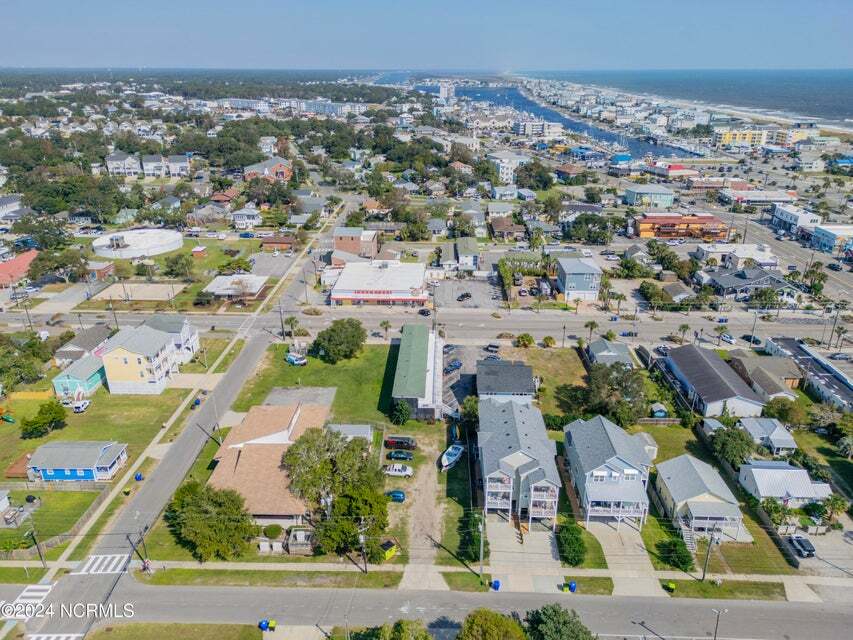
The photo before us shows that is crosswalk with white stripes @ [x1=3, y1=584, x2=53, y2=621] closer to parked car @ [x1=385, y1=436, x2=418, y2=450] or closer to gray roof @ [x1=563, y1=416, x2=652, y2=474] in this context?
parked car @ [x1=385, y1=436, x2=418, y2=450]

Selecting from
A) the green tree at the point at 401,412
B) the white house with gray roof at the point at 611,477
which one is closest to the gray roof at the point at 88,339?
the green tree at the point at 401,412

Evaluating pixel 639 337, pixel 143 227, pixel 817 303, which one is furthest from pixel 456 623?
pixel 143 227

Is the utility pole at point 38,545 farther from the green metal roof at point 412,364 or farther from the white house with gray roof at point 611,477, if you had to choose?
the white house with gray roof at point 611,477

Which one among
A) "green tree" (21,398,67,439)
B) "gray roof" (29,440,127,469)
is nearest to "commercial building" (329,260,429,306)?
"green tree" (21,398,67,439)

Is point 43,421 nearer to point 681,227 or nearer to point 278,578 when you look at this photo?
point 278,578

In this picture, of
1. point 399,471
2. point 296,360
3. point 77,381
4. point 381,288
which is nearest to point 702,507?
point 399,471

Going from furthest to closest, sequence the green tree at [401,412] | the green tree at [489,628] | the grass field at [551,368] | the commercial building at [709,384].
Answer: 1. the grass field at [551,368]
2. the commercial building at [709,384]
3. the green tree at [401,412]
4. the green tree at [489,628]
